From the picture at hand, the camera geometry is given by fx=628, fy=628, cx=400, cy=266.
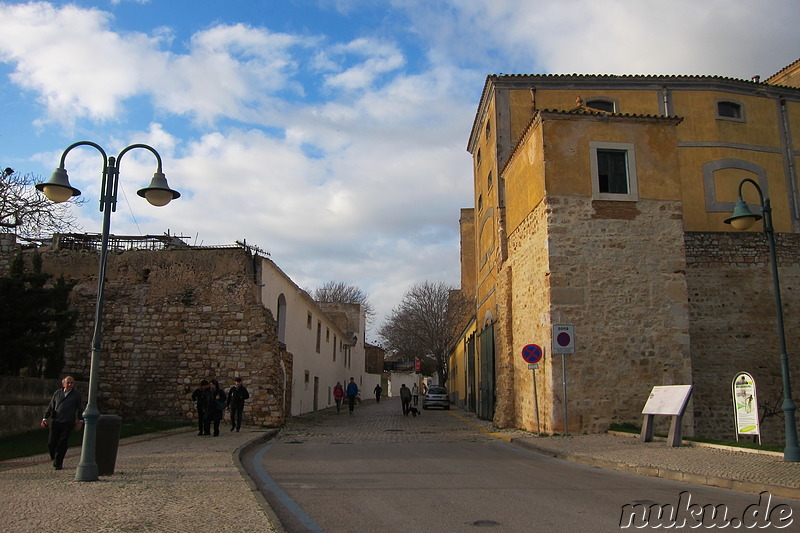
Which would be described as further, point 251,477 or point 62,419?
point 62,419

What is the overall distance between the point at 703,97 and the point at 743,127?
216 cm

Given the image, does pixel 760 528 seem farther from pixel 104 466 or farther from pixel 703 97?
pixel 703 97

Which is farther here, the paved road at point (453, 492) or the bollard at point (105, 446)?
the bollard at point (105, 446)

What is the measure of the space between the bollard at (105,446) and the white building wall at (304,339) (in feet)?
39.4

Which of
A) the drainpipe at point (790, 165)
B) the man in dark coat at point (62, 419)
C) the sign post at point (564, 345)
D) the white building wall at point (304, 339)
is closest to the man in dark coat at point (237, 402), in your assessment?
the white building wall at point (304, 339)

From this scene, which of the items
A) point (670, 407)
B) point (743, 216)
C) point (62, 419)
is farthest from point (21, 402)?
point (743, 216)

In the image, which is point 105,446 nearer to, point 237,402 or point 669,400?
point 237,402

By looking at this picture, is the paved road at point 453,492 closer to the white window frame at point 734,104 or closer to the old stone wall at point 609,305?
the old stone wall at point 609,305

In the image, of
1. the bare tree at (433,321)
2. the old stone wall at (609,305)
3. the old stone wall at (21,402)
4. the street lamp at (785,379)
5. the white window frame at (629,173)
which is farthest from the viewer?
the bare tree at (433,321)

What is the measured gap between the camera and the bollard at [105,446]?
29.9ft

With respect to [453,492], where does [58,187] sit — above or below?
above

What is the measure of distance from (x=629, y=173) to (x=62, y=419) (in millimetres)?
14509

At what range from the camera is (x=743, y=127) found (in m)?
26.8

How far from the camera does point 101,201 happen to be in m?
9.77
